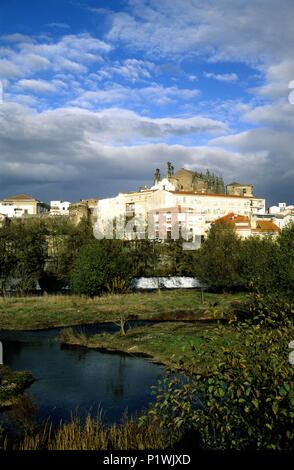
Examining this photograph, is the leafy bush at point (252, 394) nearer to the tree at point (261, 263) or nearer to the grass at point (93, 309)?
the tree at point (261, 263)

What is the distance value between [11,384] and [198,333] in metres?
14.2

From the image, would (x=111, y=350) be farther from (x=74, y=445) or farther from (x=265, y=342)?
(x=265, y=342)

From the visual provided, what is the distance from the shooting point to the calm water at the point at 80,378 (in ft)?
66.1

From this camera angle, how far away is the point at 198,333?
32875mm

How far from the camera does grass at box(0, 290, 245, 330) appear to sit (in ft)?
137

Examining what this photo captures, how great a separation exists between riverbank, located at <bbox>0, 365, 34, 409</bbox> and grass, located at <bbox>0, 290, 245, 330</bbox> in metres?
15.2

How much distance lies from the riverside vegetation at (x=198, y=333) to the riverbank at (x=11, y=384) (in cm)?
473

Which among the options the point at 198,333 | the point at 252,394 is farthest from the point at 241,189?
the point at 252,394

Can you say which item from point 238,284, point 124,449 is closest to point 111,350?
point 124,449

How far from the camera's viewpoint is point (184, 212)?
103 metres

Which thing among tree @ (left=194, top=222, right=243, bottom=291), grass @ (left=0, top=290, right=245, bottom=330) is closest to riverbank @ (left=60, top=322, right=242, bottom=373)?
grass @ (left=0, top=290, right=245, bottom=330)

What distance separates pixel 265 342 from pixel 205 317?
116 feet
